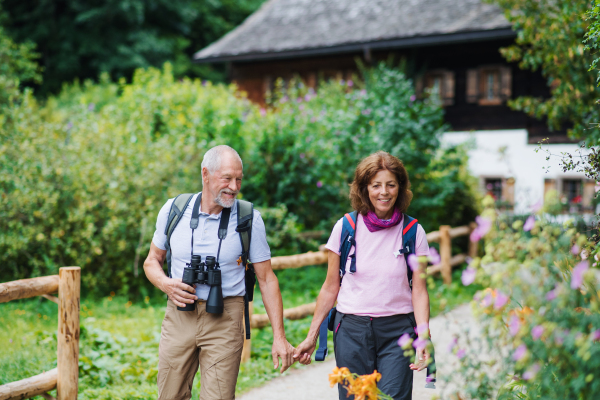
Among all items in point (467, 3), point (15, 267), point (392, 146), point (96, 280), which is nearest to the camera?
point (15, 267)

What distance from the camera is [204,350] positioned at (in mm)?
3211

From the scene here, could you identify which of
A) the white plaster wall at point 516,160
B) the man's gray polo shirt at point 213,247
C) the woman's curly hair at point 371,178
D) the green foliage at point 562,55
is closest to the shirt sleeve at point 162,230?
the man's gray polo shirt at point 213,247

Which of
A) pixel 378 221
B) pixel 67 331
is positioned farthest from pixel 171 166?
pixel 378 221

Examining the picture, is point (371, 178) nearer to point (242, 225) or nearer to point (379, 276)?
point (379, 276)

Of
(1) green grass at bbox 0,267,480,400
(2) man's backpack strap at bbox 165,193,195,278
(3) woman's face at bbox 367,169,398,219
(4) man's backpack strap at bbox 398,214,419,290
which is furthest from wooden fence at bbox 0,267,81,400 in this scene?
(4) man's backpack strap at bbox 398,214,419,290

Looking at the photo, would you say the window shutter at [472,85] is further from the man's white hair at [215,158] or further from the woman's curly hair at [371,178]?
the man's white hair at [215,158]

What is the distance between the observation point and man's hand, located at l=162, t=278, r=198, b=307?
310 cm

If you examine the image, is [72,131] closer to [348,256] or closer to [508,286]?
[348,256]

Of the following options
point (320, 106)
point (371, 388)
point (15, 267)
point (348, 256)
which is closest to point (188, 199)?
point (348, 256)

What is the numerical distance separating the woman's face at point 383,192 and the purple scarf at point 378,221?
0.12ft

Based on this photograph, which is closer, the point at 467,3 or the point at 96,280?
the point at 96,280

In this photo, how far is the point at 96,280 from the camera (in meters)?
8.28

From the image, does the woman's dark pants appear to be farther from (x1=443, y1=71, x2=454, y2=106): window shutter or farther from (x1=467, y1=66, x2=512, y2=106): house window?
(x1=443, y1=71, x2=454, y2=106): window shutter

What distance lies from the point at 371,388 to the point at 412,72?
49.1 ft
